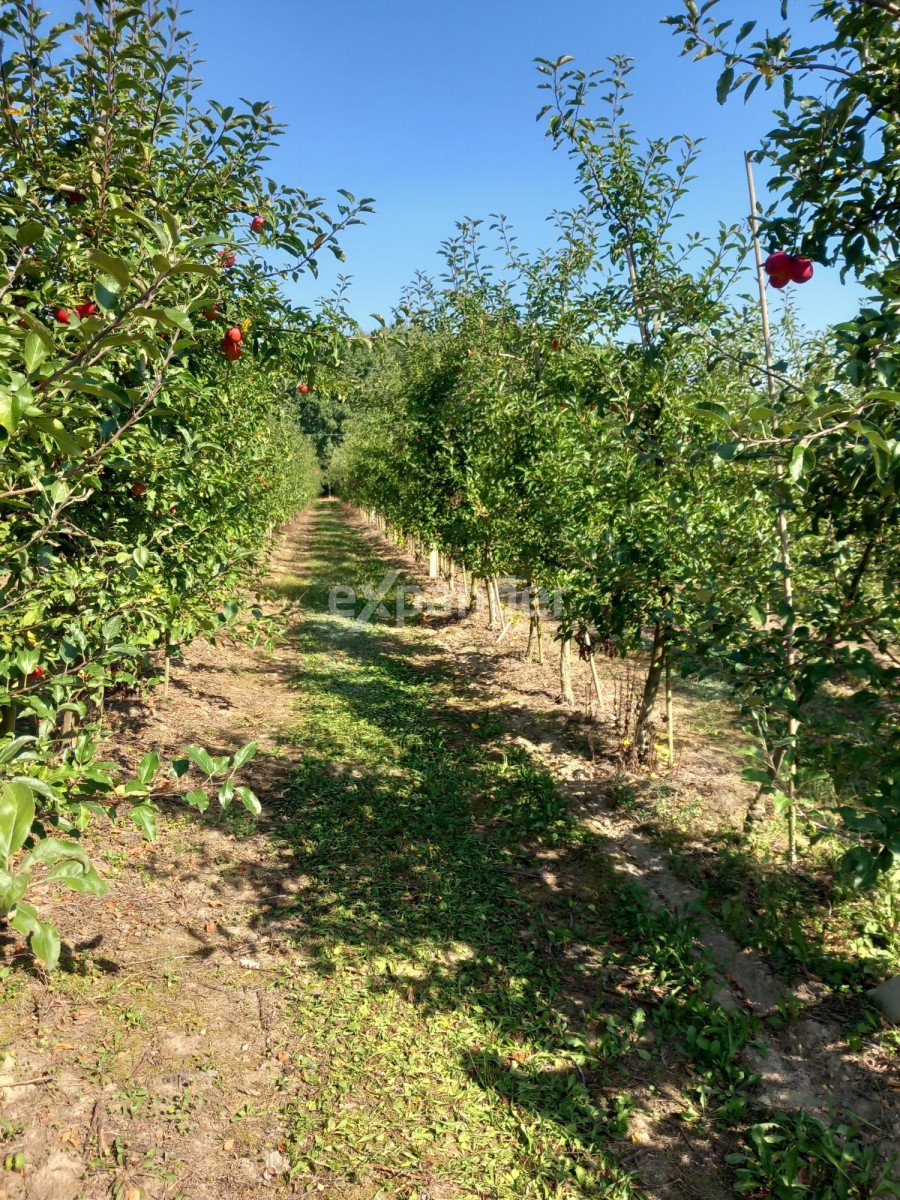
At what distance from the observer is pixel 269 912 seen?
428 cm

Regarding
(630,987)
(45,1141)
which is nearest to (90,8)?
(45,1141)

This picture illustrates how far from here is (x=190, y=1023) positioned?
10.9ft

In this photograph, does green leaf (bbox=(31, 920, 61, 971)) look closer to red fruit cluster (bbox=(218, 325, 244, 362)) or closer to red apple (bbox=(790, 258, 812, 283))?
red apple (bbox=(790, 258, 812, 283))

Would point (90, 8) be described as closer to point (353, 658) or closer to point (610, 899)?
point (610, 899)

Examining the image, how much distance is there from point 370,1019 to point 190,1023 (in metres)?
0.85

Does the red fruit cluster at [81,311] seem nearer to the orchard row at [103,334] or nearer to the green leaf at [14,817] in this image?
the orchard row at [103,334]

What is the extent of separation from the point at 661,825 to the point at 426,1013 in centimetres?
241

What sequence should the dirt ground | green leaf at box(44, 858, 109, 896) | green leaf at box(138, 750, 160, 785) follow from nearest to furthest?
green leaf at box(44, 858, 109, 896) < green leaf at box(138, 750, 160, 785) < the dirt ground

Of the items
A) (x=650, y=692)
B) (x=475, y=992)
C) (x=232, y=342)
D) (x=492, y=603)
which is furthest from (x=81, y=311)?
(x=492, y=603)

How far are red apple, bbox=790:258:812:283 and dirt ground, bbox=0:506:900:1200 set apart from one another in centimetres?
331

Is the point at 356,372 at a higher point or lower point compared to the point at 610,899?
higher

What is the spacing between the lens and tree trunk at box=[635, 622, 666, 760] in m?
5.71

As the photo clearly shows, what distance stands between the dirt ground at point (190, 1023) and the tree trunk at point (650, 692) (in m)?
0.29

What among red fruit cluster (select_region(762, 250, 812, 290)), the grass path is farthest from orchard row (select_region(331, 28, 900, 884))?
the grass path
